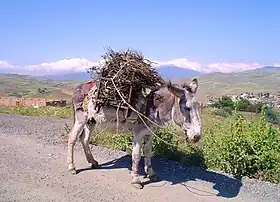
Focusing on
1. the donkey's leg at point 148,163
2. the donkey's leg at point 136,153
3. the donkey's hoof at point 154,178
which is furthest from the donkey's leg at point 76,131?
the donkey's hoof at point 154,178

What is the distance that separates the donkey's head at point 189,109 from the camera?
718 centimetres

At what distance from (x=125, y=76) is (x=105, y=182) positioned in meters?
2.17

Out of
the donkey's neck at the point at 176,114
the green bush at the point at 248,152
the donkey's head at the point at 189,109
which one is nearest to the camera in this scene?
the donkey's head at the point at 189,109

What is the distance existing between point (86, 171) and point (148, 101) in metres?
2.14

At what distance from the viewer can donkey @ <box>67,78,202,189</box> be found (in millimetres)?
7324

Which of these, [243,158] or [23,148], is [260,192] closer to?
[243,158]

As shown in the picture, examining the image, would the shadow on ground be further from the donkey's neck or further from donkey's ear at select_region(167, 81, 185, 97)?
donkey's ear at select_region(167, 81, 185, 97)

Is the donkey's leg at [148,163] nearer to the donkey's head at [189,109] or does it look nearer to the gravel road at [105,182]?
the gravel road at [105,182]

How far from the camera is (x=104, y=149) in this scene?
1084 cm

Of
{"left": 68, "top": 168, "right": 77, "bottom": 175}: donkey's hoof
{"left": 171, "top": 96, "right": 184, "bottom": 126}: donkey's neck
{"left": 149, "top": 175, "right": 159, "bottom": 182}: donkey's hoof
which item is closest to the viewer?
{"left": 171, "top": 96, "right": 184, "bottom": 126}: donkey's neck

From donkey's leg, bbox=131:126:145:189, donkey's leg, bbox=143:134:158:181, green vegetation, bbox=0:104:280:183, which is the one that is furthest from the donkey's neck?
donkey's leg, bbox=143:134:158:181

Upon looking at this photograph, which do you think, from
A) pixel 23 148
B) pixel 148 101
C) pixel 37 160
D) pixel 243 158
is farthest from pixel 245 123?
pixel 23 148

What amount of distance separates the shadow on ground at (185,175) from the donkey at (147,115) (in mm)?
476

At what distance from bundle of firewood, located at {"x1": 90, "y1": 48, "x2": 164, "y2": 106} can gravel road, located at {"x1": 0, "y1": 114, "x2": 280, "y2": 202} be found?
67.4 inches
